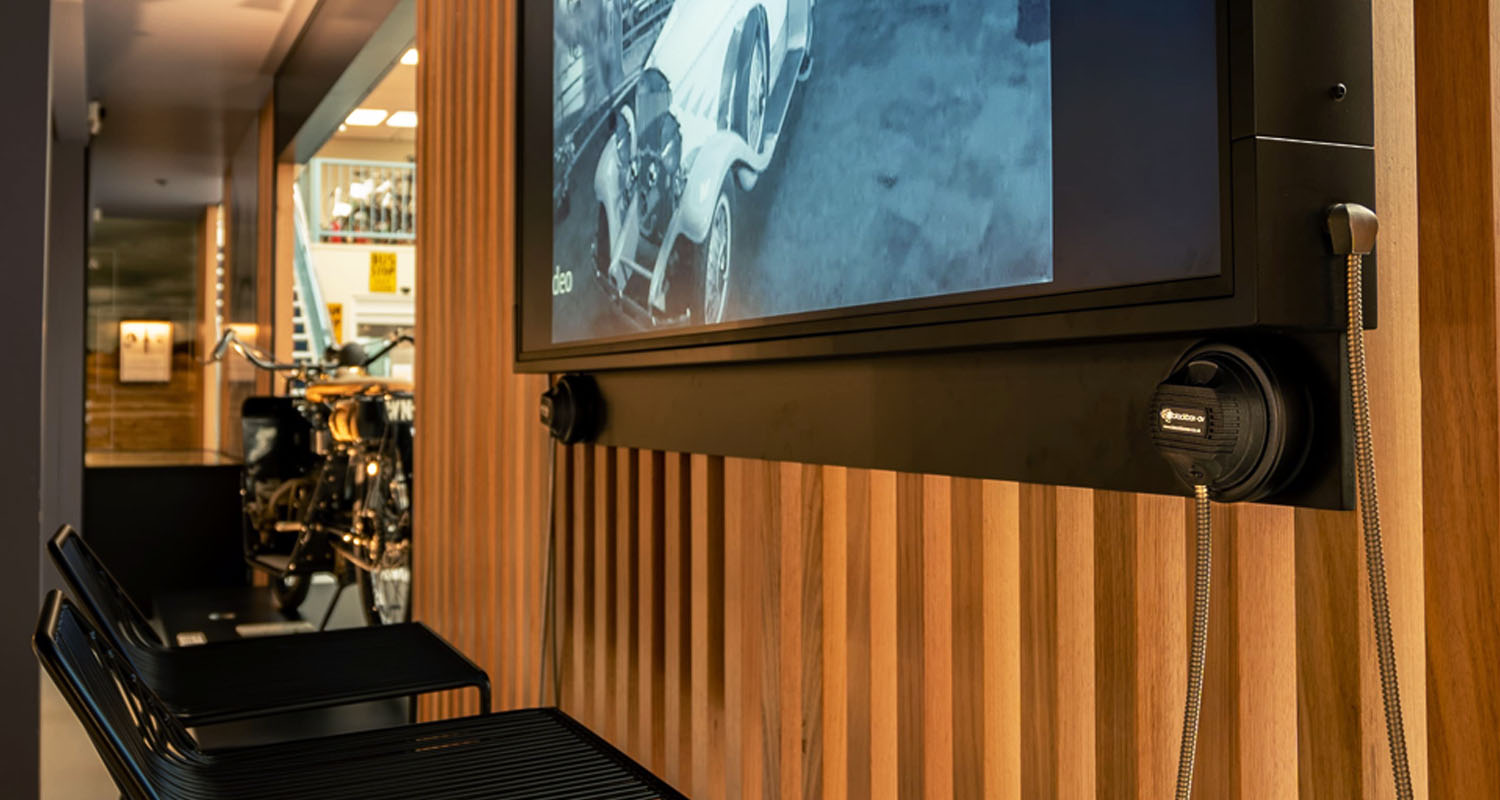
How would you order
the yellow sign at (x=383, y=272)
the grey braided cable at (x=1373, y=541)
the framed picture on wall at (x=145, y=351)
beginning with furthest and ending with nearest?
the framed picture on wall at (x=145, y=351)
the yellow sign at (x=383, y=272)
the grey braided cable at (x=1373, y=541)

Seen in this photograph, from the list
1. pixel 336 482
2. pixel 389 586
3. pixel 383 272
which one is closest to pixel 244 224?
pixel 383 272

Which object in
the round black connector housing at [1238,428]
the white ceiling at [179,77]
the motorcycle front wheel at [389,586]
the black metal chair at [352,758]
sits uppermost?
the white ceiling at [179,77]

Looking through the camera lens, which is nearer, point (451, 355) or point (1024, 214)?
point (1024, 214)

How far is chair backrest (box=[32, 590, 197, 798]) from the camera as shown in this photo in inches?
41.9

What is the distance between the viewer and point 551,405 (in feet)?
6.25

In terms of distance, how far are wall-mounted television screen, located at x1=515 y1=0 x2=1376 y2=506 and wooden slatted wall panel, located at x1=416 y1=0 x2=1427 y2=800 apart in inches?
1.9

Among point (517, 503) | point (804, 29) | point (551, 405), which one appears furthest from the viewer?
point (517, 503)

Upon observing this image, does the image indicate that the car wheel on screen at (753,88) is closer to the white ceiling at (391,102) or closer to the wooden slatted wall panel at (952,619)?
the wooden slatted wall panel at (952,619)

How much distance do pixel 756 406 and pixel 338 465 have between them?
4240 mm

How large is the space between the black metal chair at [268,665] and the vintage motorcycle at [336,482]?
→ 2.05 m

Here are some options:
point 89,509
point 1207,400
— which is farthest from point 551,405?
point 89,509

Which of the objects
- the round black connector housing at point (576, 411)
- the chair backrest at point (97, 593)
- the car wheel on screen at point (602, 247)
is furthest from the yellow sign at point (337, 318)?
the car wheel on screen at point (602, 247)

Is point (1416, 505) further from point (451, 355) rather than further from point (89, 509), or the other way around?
point (89, 509)

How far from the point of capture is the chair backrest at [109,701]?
1.07 metres
